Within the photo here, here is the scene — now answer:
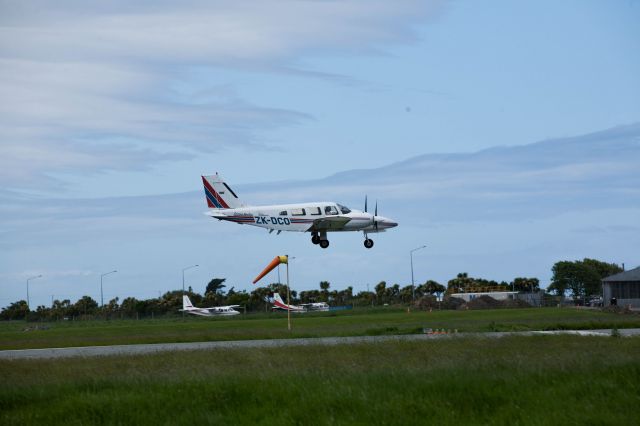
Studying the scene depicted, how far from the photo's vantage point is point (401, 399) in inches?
780

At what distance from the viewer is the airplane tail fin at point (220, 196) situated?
197ft

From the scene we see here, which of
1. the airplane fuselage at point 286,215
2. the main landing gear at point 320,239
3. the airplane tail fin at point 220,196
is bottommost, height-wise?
the main landing gear at point 320,239

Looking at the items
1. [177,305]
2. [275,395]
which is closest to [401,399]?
[275,395]

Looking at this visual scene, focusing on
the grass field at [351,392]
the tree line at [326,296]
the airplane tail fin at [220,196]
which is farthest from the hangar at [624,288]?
the grass field at [351,392]

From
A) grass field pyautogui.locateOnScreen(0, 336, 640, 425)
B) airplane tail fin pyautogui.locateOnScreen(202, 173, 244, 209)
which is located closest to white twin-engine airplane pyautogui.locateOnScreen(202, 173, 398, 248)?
airplane tail fin pyautogui.locateOnScreen(202, 173, 244, 209)

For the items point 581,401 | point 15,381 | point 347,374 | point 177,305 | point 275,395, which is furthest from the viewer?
point 177,305

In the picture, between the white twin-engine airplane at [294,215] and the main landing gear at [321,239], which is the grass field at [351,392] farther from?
the main landing gear at [321,239]

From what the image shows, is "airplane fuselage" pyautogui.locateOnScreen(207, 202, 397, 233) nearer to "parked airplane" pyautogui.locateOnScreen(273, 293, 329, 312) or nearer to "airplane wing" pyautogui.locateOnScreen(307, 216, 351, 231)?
"airplane wing" pyautogui.locateOnScreen(307, 216, 351, 231)

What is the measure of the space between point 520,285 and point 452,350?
14052cm

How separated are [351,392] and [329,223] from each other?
3899 cm

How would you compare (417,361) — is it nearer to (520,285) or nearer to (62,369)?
(62,369)

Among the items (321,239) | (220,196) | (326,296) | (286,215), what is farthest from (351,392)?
(326,296)

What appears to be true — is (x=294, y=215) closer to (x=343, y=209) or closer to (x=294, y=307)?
(x=343, y=209)

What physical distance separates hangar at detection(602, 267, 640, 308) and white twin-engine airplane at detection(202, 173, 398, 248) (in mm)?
56686
